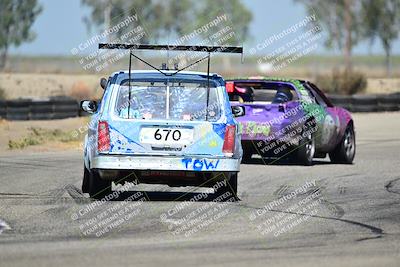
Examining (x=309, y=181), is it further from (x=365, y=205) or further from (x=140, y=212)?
(x=140, y=212)

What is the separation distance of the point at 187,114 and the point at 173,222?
6.86 feet

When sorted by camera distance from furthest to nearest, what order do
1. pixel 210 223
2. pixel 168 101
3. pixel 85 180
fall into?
pixel 85 180
pixel 168 101
pixel 210 223

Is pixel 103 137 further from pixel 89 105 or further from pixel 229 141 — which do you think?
pixel 229 141

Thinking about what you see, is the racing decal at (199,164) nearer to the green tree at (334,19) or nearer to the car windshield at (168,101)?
the car windshield at (168,101)

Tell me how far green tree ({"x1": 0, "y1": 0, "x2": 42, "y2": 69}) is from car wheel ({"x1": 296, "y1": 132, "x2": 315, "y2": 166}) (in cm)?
6207

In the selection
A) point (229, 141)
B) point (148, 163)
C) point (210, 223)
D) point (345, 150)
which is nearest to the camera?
point (210, 223)

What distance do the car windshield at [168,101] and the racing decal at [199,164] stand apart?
50cm

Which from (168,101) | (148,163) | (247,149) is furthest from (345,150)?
(148,163)

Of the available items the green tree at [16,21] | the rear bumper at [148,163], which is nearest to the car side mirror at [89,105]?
the rear bumper at [148,163]

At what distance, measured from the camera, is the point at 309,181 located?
14508 mm

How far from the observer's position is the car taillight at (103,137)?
37.2 feet

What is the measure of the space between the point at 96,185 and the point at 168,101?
1.24 meters

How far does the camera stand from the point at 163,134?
11320 millimetres

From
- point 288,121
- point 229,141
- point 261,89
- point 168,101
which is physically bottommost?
point 288,121
